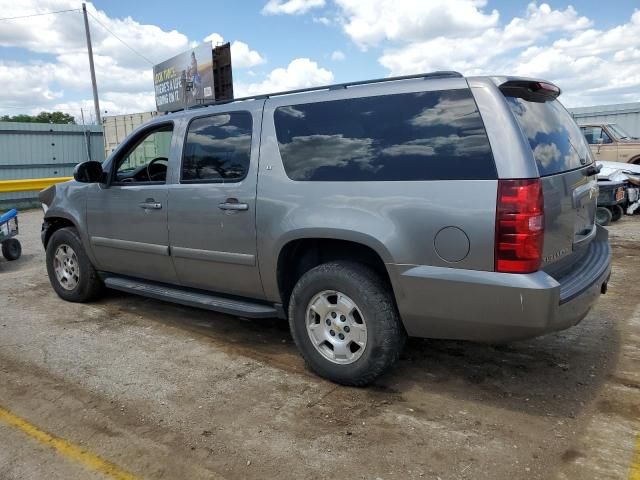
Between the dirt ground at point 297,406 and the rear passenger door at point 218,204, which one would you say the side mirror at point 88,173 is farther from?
the dirt ground at point 297,406

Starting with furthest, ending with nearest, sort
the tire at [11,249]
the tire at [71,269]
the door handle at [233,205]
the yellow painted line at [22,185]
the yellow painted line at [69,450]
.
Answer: the yellow painted line at [22,185] → the tire at [11,249] → the tire at [71,269] → the door handle at [233,205] → the yellow painted line at [69,450]

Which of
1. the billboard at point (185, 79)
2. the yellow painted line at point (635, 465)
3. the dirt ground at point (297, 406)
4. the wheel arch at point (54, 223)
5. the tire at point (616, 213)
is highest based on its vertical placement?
the billboard at point (185, 79)

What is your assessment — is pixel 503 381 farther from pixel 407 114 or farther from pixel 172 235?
pixel 172 235

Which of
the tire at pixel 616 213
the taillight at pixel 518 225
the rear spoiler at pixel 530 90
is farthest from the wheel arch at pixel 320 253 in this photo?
the tire at pixel 616 213

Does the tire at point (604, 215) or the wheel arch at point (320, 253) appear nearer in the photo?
the wheel arch at point (320, 253)

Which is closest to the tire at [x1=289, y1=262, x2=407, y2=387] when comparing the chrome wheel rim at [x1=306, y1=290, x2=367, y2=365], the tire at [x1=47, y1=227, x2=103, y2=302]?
the chrome wheel rim at [x1=306, y1=290, x2=367, y2=365]

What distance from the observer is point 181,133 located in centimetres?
Result: 447

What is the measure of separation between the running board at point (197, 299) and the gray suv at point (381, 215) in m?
0.02

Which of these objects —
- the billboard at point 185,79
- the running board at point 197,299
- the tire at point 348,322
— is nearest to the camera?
the tire at point 348,322

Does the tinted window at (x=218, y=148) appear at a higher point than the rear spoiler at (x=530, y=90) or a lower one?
lower

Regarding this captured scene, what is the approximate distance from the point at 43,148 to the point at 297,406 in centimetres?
1722

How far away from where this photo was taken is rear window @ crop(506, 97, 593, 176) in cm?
304

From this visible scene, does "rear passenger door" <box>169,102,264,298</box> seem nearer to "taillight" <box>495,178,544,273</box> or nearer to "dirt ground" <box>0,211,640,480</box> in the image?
"dirt ground" <box>0,211,640,480</box>

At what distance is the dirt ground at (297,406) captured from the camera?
9.00 ft
